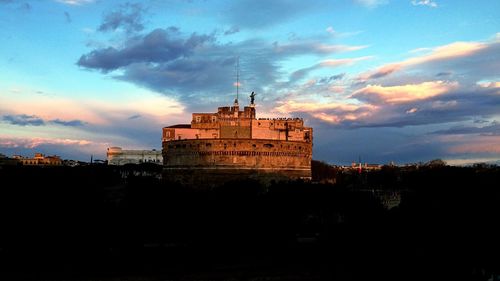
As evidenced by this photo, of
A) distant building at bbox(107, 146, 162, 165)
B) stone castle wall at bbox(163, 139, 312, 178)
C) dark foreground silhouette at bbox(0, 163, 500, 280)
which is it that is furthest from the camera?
distant building at bbox(107, 146, 162, 165)

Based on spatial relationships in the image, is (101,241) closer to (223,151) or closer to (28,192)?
(28,192)

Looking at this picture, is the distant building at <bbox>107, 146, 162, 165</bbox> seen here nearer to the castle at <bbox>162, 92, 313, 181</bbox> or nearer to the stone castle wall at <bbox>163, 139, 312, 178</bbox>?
the castle at <bbox>162, 92, 313, 181</bbox>

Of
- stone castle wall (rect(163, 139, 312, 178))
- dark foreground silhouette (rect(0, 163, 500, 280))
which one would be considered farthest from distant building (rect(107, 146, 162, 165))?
dark foreground silhouette (rect(0, 163, 500, 280))

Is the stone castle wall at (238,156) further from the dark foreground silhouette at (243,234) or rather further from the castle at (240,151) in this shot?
the dark foreground silhouette at (243,234)

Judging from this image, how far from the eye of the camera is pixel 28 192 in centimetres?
2425

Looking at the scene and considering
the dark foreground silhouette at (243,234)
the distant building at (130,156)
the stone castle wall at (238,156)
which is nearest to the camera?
the dark foreground silhouette at (243,234)

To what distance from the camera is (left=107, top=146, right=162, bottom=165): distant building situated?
68.8 metres

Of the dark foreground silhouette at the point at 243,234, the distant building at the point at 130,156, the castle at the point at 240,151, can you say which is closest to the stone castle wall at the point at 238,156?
the castle at the point at 240,151

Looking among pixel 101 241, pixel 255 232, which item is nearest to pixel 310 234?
pixel 255 232

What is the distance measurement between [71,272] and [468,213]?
43.6ft

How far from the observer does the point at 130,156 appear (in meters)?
69.6

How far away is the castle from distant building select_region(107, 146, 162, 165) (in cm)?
2970

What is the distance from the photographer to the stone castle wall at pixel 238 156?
112ft

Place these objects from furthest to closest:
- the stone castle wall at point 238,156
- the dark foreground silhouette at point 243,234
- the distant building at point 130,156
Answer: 1. the distant building at point 130,156
2. the stone castle wall at point 238,156
3. the dark foreground silhouette at point 243,234
